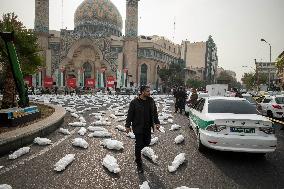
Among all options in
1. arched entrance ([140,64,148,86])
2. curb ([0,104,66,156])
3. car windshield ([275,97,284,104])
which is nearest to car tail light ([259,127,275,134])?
curb ([0,104,66,156])

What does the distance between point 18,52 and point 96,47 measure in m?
58.5

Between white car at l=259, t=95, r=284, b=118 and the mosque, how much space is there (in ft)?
177

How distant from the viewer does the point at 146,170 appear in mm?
6426

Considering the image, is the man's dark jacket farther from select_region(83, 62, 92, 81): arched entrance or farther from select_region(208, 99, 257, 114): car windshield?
select_region(83, 62, 92, 81): arched entrance

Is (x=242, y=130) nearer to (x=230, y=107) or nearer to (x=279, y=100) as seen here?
(x=230, y=107)

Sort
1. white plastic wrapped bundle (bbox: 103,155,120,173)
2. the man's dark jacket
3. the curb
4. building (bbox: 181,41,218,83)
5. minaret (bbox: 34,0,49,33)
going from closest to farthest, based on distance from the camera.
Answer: white plastic wrapped bundle (bbox: 103,155,120,173) → the man's dark jacket → the curb → minaret (bbox: 34,0,49,33) → building (bbox: 181,41,218,83)

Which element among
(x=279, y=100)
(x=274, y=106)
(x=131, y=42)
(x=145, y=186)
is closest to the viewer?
(x=145, y=186)

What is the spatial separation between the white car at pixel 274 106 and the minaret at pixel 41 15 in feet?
203

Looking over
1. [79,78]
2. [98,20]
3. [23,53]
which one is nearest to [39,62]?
[23,53]

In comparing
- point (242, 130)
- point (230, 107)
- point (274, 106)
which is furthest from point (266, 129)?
point (274, 106)

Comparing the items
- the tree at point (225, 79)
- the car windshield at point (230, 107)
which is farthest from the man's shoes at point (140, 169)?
the tree at point (225, 79)

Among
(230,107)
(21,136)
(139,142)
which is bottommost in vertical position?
(21,136)

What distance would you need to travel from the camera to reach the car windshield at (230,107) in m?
8.30

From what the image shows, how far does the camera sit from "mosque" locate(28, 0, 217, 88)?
71.5 meters
